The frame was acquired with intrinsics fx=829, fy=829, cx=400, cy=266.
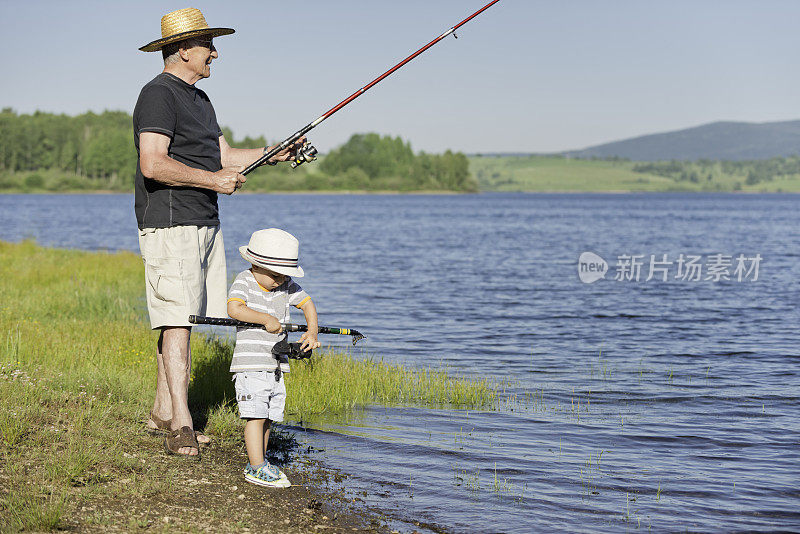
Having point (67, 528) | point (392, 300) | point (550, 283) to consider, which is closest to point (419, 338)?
point (392, 300)

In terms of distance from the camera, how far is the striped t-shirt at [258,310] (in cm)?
531

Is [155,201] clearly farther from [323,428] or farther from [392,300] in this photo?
[392,300]

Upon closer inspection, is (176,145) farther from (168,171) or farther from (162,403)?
(162,403)

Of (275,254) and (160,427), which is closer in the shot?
(275,254)

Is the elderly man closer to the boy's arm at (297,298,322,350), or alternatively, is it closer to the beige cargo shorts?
the beige cargo shorts

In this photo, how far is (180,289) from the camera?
220 inches

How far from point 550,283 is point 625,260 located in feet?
35.9

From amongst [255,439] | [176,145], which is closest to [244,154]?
[176,145]

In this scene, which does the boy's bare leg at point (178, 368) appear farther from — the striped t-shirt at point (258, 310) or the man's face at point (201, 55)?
the man's face at point (201, 55)

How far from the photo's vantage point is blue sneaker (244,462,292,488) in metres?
5.51

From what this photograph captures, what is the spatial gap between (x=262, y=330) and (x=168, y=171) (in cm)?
121

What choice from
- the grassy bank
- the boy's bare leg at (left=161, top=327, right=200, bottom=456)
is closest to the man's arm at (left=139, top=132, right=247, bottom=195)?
the boy's bare leg at (left=161, top=327, right=200, bottom=456)

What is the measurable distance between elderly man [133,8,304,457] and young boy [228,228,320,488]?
0.47 metres

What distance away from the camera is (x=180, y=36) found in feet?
17.9
